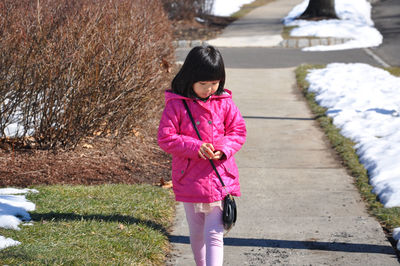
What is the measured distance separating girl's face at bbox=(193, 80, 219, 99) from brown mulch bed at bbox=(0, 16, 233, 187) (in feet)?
9.19

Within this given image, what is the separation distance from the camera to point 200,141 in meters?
3.61

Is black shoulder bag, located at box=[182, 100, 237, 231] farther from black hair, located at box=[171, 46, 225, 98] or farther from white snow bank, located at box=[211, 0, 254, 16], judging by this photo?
white snow bank, located at box=[211, 0, 254, 16]

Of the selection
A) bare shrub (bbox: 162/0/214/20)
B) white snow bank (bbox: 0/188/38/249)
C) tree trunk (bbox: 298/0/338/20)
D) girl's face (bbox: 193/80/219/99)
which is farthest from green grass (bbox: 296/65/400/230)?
tree trunk (bbox: 298/0/338/20)

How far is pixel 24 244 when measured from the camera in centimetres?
416

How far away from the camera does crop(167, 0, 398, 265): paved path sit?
4578mm

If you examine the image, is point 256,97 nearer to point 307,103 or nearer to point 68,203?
point 307,103

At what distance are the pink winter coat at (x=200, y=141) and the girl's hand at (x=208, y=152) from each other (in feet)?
0.13

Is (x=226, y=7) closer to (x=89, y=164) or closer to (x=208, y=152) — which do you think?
(x=89, y=164)

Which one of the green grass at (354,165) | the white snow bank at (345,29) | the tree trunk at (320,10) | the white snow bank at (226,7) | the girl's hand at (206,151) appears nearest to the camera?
the girl's hand at (206,151)

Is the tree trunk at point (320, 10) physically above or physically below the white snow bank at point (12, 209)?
below

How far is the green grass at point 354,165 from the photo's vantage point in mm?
5238

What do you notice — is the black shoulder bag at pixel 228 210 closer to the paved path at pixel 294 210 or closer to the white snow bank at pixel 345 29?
the paved path at pixel 294 210

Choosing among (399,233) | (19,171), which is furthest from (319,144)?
(19,171)

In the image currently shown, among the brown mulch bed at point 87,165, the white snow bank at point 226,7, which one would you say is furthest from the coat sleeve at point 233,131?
the white snow bank at point 226,7
